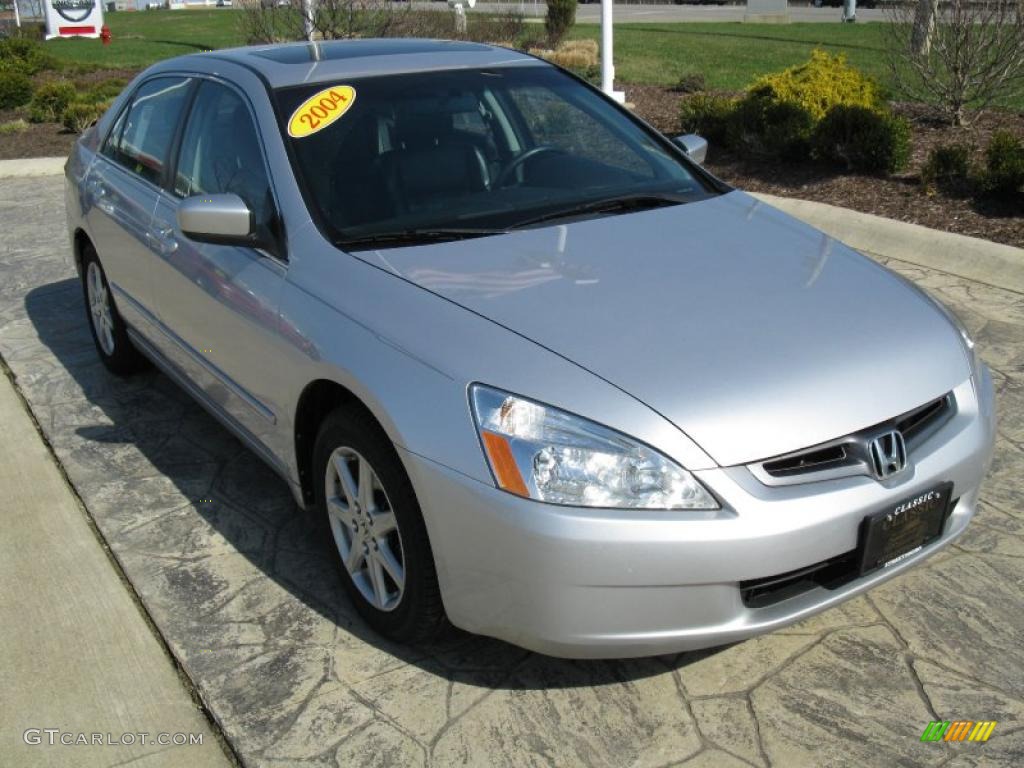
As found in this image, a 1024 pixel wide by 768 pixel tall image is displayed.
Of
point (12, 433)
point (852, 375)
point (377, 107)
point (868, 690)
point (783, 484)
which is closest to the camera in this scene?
point (783, 484)

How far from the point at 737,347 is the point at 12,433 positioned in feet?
11.8

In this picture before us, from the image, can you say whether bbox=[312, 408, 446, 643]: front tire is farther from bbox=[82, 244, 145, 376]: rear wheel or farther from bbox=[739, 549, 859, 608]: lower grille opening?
bbox=[82, 244, 145, 376]: rear wheel

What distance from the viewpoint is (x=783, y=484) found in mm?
2658

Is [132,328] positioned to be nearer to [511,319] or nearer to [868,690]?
[511,319]

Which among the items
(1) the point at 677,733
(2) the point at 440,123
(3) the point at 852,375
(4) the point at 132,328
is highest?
(2) the point at 440,123

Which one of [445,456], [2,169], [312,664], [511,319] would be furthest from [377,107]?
[2,169]

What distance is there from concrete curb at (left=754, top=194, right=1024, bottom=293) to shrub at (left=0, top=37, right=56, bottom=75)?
1602cm

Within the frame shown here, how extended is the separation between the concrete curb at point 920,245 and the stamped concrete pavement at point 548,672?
88.8 inches

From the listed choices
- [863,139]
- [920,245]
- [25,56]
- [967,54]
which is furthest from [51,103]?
[920,245]

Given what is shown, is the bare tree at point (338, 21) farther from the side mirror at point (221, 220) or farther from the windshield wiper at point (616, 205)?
the side mirror at point (221, 220)

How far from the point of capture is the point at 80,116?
13.6 m

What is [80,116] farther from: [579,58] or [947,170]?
[947,170]

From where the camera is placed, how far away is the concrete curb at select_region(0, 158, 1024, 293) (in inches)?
248

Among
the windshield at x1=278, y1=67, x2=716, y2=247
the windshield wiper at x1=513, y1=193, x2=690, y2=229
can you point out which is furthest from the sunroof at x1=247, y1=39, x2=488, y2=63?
the windshield wiper at x1=513, y1=193, x2=690, y2=229
